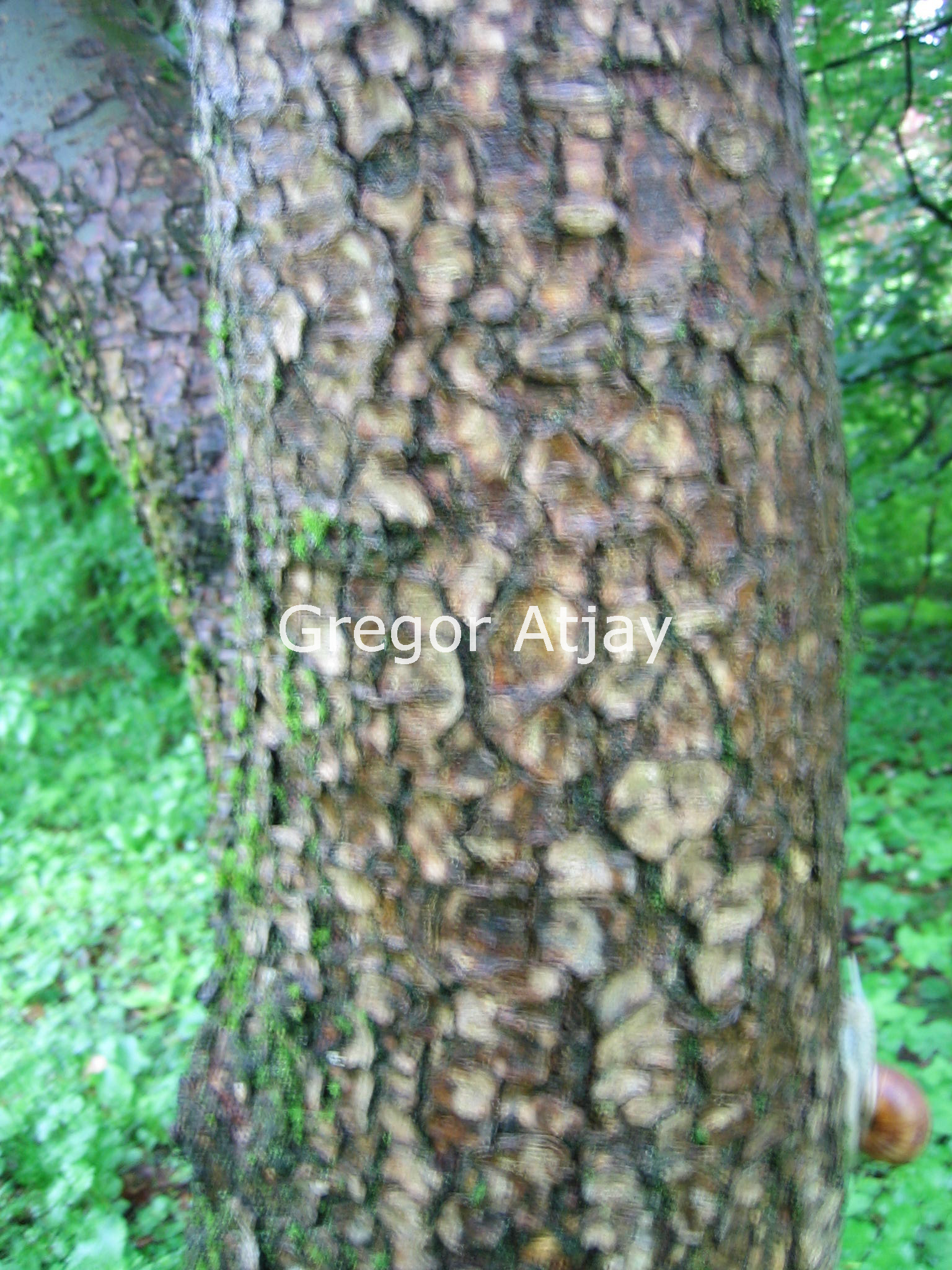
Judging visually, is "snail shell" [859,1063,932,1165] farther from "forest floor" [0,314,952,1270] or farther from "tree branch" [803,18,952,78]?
"tree branch" [803,18,952,78]

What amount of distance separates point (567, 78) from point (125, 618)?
5.06 m

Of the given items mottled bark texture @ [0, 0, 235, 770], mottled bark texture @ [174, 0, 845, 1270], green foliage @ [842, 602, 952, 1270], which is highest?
mottled bark texture @ [0, 0, 235, 770]

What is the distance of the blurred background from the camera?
204 cm

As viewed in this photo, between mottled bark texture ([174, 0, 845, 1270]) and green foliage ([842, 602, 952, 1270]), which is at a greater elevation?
mottled bark texture ([174, 0, 845, 1270])

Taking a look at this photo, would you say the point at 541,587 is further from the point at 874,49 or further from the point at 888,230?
the point at 888,230

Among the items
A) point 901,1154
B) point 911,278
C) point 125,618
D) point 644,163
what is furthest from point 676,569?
point 125,618

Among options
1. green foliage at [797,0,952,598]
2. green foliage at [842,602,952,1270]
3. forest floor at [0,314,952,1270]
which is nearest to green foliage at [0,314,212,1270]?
forest floor at [0,314,952,1270]

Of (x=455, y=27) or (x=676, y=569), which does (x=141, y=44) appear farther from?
(x=676, y=569)

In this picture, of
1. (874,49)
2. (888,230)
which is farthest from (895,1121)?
(888,230)

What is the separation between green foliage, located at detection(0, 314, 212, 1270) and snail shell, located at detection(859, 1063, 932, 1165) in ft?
4.04

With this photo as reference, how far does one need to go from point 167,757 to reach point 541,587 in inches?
155

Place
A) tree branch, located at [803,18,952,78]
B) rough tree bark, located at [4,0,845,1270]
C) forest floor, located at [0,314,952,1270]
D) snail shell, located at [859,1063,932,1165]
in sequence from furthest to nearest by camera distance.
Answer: tree branch, located at [803,18,952,78] < forest floor, located at [0,314,952,1270] < snail shell, located at [859,1063,932,1165] < rough tree bark, located at [4,0,845,1270]

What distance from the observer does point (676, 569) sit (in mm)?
1012

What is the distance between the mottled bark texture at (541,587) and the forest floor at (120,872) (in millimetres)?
446
